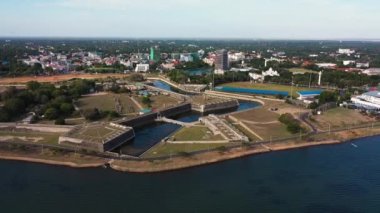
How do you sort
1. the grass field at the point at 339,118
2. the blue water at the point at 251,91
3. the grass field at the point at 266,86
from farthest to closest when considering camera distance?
the grass field at the point at 266,86, the blue water at the point at 251,91, the grass field at the point at 339,118

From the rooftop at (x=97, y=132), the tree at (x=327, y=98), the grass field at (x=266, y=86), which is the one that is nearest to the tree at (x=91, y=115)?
the rooftop at (x=97, y=132)

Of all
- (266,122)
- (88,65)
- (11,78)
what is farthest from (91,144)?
(88,65)

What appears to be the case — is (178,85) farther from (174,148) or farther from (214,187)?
(214,187)

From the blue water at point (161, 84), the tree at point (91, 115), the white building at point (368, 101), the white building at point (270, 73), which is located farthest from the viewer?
the white building at point (270, 73)

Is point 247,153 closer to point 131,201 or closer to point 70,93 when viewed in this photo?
point 131,201

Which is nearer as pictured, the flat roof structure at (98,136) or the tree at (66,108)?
the flat roof structure at (98,136)

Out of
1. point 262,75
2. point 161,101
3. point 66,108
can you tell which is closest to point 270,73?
point 262,75

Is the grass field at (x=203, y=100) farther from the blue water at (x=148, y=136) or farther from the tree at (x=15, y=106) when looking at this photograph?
the tree at (x=15, y=106)

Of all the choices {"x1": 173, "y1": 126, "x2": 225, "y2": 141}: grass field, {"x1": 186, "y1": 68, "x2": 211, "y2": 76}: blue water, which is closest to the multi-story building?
{"x1": 186, "y1": 68, "x2": 211, "y2": 76}: blue water
